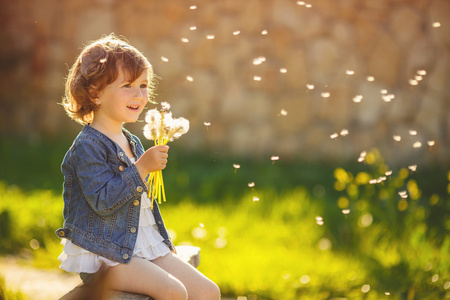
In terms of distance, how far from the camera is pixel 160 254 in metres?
2.43

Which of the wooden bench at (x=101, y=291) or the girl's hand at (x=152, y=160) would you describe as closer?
the wooden bench at (x=101, y=291)

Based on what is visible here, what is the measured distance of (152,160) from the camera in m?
2.23

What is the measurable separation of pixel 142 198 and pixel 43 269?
5.40 feet

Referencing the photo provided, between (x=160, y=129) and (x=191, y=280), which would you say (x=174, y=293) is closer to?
(x=191, y=280)

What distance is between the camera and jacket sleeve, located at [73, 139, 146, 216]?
2.20 m

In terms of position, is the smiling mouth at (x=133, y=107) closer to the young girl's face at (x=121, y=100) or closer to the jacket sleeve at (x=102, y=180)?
the young girl's face at (x=121, y=100)

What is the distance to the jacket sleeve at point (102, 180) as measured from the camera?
220cm

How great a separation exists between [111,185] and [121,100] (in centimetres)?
32

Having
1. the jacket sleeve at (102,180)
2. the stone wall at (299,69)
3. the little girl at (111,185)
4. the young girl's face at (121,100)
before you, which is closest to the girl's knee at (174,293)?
the little girl at (111,185)

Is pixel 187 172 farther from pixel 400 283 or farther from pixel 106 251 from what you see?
pixel 106 251

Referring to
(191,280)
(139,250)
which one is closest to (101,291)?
(139,250)

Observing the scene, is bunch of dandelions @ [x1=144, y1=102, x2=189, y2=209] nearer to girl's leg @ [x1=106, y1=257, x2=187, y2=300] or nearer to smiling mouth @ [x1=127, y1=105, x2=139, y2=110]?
smiling mouth @ [x1=127, y1=105, x2=139, y2=110]

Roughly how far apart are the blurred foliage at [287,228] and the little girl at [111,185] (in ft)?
2.36

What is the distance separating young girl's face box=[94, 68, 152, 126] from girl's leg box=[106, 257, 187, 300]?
20.8 inches
